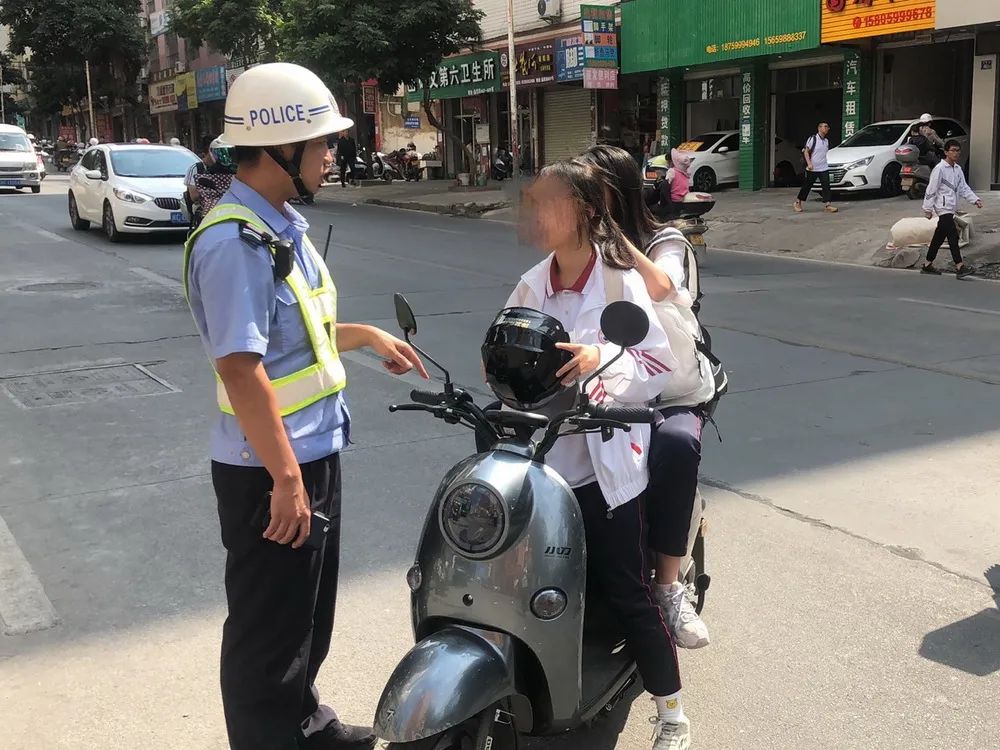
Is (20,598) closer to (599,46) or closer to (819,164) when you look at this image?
(819,164)

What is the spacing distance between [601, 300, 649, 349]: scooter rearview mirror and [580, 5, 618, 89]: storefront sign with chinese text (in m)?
25.0

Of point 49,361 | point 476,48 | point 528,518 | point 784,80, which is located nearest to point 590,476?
point 528,518

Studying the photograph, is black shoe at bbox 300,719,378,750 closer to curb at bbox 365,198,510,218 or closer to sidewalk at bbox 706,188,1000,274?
sidewalk at bbox 706,188,1000,274

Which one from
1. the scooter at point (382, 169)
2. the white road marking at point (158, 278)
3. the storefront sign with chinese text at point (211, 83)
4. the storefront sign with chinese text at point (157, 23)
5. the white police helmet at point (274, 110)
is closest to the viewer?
the white police helmet at point (274, 110)

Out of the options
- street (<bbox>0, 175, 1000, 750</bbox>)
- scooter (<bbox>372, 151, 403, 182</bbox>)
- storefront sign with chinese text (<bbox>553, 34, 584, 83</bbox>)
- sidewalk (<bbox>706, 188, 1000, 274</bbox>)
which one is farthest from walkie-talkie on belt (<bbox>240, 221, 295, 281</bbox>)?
scooter (<bbox>372, 151, 403, 182</bbox>)

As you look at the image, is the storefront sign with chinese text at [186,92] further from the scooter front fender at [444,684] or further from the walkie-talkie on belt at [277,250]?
the scooter front fender at [444,684]

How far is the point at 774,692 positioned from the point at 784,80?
24894 millimetres

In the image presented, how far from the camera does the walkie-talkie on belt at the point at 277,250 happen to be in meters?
2.34

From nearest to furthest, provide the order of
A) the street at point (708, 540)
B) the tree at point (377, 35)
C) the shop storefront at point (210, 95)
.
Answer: the street at point (708, 540), the tree at point (377, 35), the shop storefront at point (210, 95)

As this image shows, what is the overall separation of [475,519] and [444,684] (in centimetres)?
39

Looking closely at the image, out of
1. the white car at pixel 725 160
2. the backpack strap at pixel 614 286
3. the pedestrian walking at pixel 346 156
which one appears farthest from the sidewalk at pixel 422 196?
the backpack strap at pixel 614 286

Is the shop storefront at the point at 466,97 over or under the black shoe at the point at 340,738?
over

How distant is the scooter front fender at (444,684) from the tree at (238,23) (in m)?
39.1

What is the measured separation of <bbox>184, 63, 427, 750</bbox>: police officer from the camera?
7.57ft
